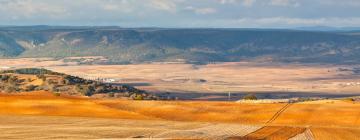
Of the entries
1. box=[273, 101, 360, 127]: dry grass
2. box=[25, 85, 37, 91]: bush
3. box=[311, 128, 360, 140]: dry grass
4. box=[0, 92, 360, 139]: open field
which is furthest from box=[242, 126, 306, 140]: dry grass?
box=[25, 85, 37, 91]: bush

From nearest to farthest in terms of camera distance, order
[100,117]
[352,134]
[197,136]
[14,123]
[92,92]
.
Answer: [197,136]
[352,134]
[14,123]
[100,117]
[92,92]

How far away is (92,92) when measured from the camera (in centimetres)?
14050

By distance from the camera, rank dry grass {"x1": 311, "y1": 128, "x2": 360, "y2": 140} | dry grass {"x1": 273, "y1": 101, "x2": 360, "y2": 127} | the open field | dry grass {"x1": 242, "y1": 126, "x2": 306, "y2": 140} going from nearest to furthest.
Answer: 1. dry grass {"x1": 242, "y1": 126, "x2": 306, "y2": 140}
2. dry grass {"x1": 311, "y1": 128, "x2": 360, "y2": 140}
3. the open field
4. dry grass {"x1": 273, "y1": 101, "x2": 360, "y2": 127}

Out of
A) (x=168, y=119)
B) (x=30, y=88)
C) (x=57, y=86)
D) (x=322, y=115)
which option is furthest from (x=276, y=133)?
(x=57, y=86)

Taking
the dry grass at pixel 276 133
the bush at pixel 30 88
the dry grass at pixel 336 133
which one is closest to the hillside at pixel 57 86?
the bush at pixel 30 88

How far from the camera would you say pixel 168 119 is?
3260 inches

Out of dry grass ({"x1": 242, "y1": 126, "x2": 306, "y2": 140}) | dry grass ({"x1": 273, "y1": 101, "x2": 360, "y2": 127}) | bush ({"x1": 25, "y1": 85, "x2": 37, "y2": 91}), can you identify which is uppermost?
bush ({"x1": 25, "y1": 85, "x2": 37, "y2": 91})

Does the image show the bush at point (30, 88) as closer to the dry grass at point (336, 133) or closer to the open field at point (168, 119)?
the open field at point (168, 119)

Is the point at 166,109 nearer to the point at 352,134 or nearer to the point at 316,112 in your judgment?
the point at 316,112

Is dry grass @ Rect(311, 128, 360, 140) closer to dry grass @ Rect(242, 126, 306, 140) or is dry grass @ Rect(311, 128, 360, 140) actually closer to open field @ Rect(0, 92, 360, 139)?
open field @ Rect(0, 92, 360, 139)

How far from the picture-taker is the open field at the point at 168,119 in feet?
210

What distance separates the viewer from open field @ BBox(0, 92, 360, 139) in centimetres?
6412

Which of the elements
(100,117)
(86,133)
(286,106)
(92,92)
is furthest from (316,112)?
(92,92)

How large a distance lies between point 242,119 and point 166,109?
996 cm
